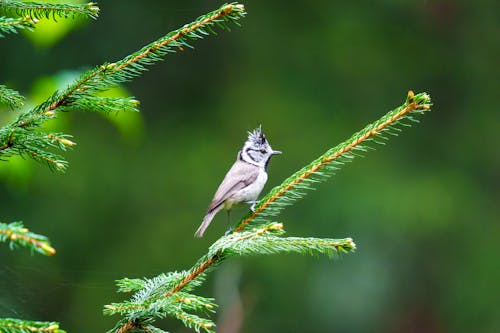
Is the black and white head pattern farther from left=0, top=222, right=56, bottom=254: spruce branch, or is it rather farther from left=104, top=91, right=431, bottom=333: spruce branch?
left=0, top=222, right=56, bottom=254: spruce branch

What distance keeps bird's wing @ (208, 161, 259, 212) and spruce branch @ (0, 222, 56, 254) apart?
1.87 m

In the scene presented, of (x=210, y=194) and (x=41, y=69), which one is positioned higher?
(x=41, y=69)

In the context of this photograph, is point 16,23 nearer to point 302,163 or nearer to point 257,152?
point 257,152

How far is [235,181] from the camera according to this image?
10.2ft

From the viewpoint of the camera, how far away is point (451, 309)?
281 inches

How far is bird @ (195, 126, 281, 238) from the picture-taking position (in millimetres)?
3033

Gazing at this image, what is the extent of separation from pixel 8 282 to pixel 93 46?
176 inches

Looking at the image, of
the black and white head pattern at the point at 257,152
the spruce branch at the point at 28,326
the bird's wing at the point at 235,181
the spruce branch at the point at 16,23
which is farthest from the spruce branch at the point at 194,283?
the black and white head pattern at the point at 257,152

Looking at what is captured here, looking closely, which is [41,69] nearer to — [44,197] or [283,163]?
[44,197]

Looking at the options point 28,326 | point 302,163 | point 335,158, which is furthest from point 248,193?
point 302,163

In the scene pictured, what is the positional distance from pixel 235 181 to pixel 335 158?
1336 mm

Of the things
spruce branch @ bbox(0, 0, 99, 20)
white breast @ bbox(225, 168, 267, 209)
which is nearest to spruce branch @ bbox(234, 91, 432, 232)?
spruce branch @ bbox(0, 0, 99, 20)

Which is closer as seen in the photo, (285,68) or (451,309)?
(451,309)

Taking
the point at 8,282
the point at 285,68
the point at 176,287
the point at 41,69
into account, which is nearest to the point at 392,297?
the point at 285,68
